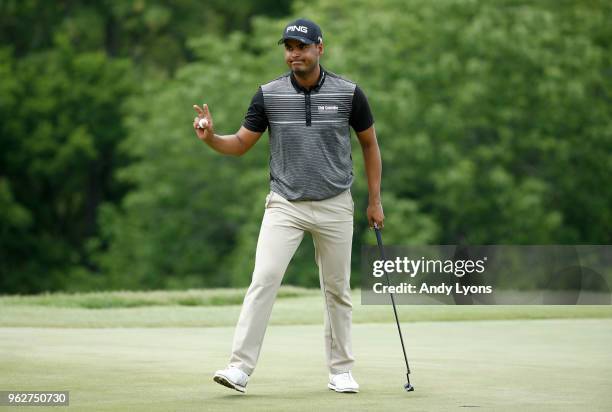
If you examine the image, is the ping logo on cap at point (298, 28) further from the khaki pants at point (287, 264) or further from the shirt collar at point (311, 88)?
the khaki pants at point (287, 264)

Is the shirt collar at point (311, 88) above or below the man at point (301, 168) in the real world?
above

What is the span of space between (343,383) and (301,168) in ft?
3.77

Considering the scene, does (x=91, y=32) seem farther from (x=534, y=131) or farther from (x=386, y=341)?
(x=386, y=341)

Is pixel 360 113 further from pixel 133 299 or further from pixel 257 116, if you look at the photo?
pixel 133 299

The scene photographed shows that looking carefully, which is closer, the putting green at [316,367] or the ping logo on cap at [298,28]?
the putting green at [316,367]

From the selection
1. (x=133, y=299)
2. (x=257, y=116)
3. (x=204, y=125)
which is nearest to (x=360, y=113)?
Answer: (x=257, y=116)

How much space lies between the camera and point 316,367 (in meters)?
7.94

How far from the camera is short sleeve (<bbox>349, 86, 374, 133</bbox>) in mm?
7020

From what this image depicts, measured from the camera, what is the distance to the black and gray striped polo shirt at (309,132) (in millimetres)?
6887

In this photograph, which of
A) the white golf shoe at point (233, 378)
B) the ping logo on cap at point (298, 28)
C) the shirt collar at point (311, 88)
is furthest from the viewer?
the shirt collar at point (311, 88)

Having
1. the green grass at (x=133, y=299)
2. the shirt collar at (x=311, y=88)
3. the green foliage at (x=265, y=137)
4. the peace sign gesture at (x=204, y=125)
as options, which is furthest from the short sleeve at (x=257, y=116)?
the green foliage at (x=265, y=137)

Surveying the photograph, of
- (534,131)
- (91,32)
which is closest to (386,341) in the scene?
(534,131)

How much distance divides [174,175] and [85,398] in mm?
32399

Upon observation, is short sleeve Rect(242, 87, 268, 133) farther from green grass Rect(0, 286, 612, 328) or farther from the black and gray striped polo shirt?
green grass Rect(0, 286, 612, 328)
